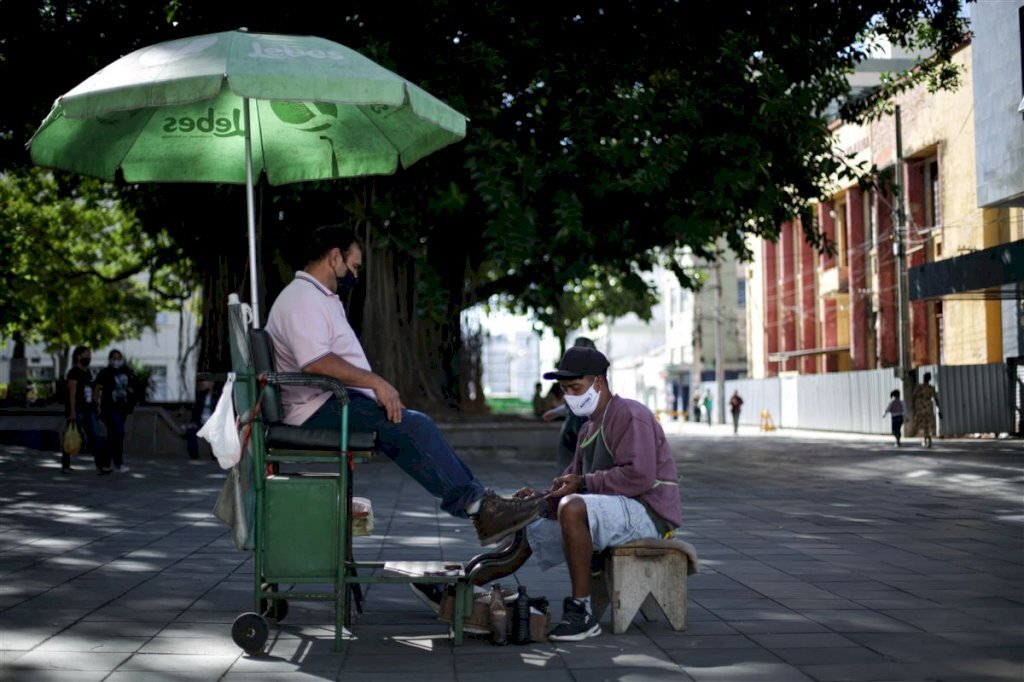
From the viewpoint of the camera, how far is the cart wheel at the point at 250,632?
5.75 meters

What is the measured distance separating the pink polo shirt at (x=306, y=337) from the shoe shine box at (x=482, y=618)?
1092 millimetres

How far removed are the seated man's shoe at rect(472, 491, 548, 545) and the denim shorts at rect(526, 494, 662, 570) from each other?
0.41 metres

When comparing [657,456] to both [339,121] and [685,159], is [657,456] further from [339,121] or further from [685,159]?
[685,159]

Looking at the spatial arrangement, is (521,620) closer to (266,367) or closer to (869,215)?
(266,367)

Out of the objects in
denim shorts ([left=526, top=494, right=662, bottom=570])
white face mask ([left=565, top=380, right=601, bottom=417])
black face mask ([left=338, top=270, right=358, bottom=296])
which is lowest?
denim shorts ([left=526, top=494, right=662, bottom=570])

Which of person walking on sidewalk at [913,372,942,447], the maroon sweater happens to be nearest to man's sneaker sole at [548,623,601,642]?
the maroon sweater

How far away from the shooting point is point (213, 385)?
25656mm

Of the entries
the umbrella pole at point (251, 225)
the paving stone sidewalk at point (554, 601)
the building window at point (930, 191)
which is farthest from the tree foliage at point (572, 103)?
the building window at point (930, 191)

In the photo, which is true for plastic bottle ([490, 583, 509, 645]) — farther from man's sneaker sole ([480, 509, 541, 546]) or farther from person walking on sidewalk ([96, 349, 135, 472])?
person walking on sidewalk ([96, 349, 135, 472])

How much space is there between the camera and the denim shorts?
638cm

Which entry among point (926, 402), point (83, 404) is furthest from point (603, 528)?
point (926, 402)

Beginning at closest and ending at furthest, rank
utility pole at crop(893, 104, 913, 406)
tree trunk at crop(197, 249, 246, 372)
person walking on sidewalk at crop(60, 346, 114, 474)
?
person walking on sidewalk at crop(60, 346, 114, 474)
tree trunk at crop(197, 249, 246, 372)
utility pole at crop(893, 104, 913, 406)

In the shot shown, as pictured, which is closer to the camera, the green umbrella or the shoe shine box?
the green umbrella

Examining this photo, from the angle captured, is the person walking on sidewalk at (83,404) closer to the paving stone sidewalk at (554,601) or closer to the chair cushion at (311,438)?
the paving stone sidewalk at (554,601)
